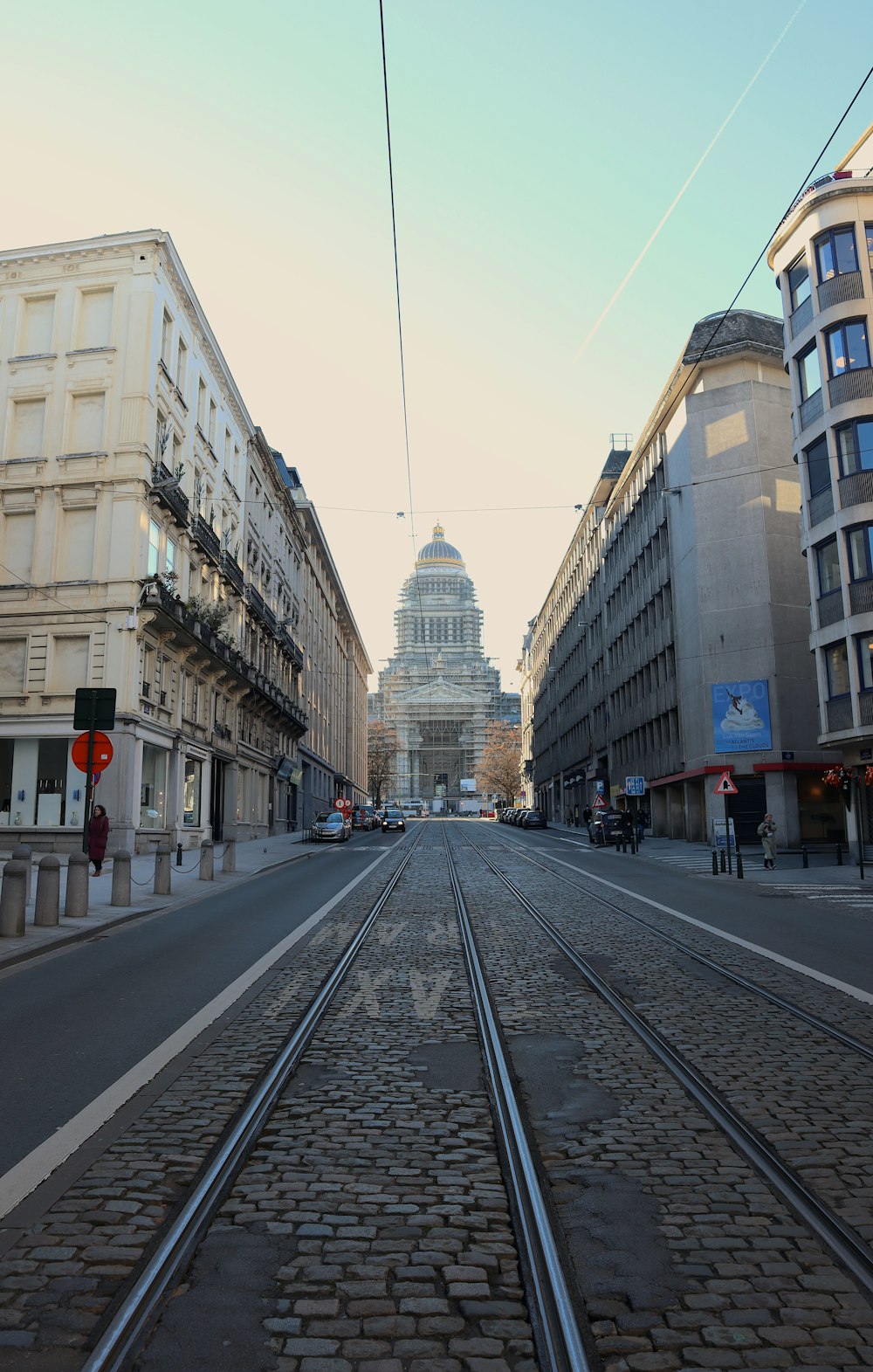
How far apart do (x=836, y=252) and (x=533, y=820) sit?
143ft

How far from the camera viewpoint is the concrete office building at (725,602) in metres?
38.7

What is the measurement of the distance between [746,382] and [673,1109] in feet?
134

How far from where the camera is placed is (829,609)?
31.0 metres

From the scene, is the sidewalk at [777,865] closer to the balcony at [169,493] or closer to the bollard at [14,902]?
the bollard at [14,902]

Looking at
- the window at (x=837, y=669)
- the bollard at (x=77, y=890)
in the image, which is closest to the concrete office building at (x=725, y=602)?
the window at (x=837, y=669)

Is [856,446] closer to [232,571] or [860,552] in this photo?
[860,552]

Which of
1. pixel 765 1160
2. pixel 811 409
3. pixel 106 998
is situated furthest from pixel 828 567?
pixel 765 1160

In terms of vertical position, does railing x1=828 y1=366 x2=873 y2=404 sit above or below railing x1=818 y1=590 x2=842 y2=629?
above

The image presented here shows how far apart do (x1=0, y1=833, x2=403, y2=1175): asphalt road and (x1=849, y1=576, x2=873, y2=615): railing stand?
1994cm

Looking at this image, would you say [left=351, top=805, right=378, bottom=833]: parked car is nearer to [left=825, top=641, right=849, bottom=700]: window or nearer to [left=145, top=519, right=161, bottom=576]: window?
[left=145, top=519, right=161, bottom=576]: window

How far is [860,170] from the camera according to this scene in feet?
104

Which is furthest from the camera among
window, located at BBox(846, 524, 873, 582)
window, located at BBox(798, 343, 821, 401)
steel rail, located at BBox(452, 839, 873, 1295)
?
window, located at BBox(798, 343, 821, 401)

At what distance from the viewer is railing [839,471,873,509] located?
29.1 meters

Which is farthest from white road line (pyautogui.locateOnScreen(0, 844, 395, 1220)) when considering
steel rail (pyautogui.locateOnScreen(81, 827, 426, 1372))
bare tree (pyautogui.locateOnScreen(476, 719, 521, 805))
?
bare tree (pyautogui.locateOnScreen(476, 719, 521, 805))
